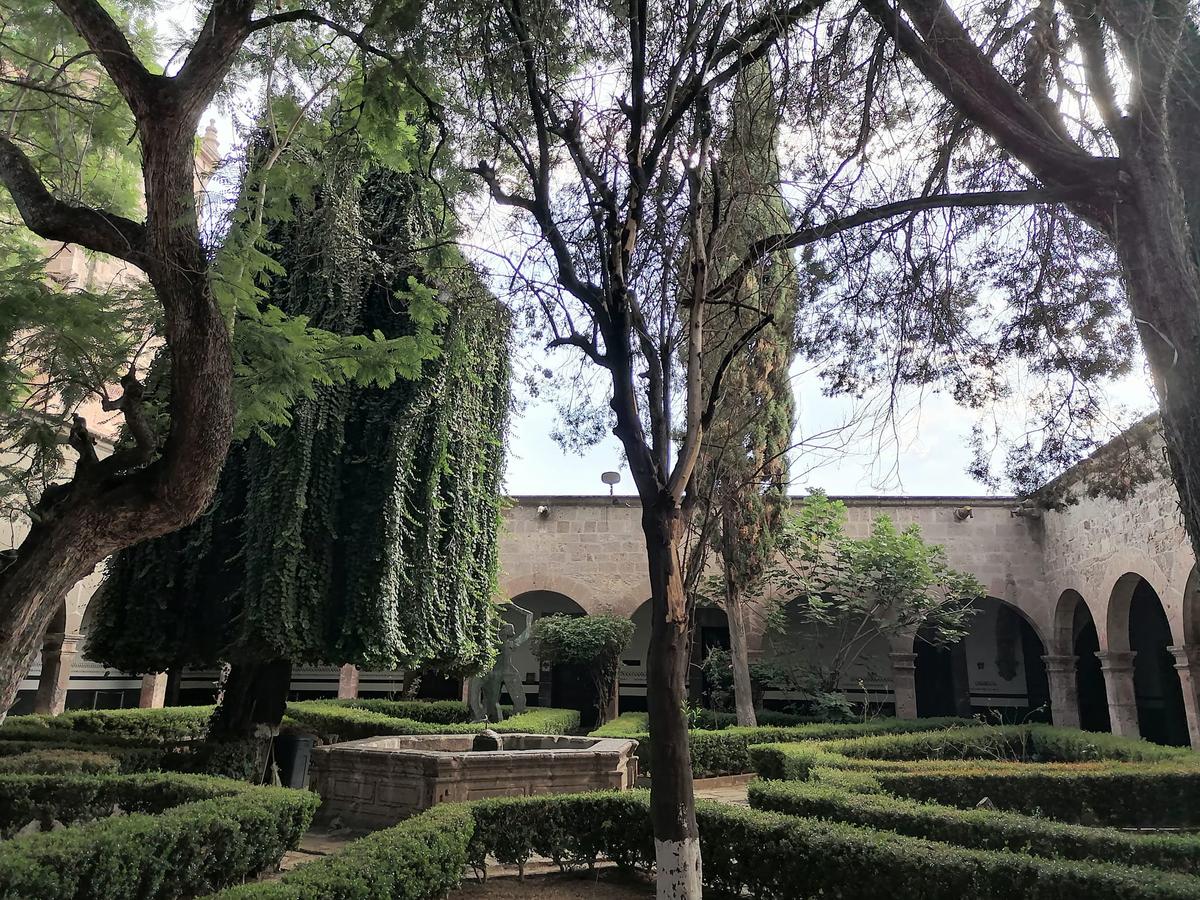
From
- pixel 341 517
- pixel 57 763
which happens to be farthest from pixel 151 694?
pixel 57 763

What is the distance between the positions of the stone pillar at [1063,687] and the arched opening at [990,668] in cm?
241

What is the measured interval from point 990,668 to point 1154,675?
10.2 feet

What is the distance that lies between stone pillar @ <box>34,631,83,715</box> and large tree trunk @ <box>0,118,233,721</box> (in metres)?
9.82

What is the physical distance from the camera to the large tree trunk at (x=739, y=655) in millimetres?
13297

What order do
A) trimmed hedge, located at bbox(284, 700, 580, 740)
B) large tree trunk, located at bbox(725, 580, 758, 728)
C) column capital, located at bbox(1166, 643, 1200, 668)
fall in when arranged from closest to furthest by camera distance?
1. column capital, located at bbox(1166, 643, 1200, 668)
2. trimmed hedge, located at bbox(284, 700, 580, 740)
3. large tree trunk, located at bbox(725, 580, 758, 728)

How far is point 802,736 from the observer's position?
11.8 m

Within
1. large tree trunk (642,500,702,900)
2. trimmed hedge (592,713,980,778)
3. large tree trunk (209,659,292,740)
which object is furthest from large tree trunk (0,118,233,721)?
trimmed hedge (592,713,980,778)

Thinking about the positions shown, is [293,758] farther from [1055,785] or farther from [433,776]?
[1055,785]

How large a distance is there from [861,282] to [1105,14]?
234 centimetres

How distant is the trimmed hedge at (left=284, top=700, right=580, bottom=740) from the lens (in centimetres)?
1098

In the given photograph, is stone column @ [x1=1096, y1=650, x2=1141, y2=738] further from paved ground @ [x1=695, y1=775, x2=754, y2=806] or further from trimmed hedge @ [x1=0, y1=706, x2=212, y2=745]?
trimmed hedge @ [x1=0, y1=706, x2=212, y2=745]

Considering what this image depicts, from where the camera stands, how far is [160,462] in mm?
4168

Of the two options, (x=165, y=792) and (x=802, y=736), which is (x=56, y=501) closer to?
(x=165, y=792)

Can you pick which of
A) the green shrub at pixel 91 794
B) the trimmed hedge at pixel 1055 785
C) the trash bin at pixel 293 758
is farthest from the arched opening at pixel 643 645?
the green shrub at pixel 91 794
